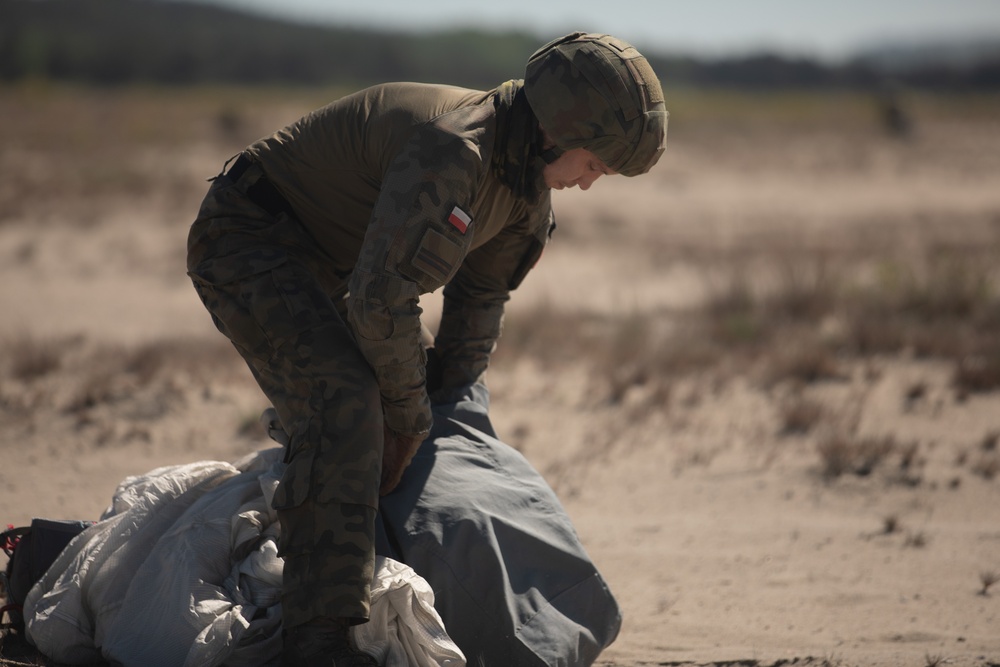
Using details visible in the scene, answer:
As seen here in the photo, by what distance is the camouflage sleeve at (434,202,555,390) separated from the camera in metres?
3.58

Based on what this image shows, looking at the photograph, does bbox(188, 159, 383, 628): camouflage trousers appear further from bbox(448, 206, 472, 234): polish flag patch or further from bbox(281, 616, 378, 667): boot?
bbox(448, 206, 472, 234): polish flag patch

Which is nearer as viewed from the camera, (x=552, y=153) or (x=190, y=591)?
(x=190, y=591)

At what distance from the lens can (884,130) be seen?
34062 mm

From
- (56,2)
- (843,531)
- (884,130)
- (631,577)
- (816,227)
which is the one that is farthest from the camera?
(56,2)

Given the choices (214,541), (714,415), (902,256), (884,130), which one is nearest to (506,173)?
(214,541)

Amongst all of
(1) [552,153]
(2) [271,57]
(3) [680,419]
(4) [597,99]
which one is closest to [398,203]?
(1) [552,153]

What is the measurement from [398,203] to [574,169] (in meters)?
0.62

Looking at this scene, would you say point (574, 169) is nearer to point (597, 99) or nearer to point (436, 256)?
point (597, 99)

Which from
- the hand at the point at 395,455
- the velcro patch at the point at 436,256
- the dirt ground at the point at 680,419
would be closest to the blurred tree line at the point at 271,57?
the dirt ground at the point at 680,419

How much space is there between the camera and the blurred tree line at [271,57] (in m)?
72.0

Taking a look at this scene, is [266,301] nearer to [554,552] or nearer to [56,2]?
[554,552]

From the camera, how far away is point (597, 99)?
2867 millimetres

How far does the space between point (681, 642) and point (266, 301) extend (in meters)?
1.94

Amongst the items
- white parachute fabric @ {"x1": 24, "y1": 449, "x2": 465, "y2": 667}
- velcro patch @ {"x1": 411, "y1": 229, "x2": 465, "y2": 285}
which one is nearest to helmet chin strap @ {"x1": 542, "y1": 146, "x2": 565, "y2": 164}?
velcro patch @ {"x1": 411, "y1": 229, "x2": 465, "y2": 285}
